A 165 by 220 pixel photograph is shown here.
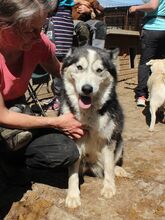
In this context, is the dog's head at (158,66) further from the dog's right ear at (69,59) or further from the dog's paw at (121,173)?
the dog's right ear at (69,59)

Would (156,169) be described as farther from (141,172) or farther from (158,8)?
(158,8)

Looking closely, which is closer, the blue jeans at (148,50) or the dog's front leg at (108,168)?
the dog's front leg at (108,168)

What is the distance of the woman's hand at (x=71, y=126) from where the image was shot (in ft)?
8.15

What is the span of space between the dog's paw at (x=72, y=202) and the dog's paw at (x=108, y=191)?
22 cm

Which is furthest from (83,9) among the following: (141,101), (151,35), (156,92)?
(156,92)

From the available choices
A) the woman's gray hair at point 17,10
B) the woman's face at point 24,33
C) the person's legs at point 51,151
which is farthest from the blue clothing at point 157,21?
the woman's gray hair at point 17,10

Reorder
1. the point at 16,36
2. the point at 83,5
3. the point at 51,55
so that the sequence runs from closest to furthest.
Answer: the point at 16,36
the point at 51,55
the point at 83,5

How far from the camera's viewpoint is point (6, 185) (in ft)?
9.18

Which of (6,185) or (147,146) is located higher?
(6,185)

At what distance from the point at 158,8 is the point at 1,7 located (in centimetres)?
326

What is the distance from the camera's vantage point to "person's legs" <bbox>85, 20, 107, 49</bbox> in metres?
5.21

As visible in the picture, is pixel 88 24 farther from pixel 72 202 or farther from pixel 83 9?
pixel 72 202

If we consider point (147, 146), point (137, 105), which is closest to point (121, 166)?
point (147, 146)

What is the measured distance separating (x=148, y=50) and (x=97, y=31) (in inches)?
33.1
